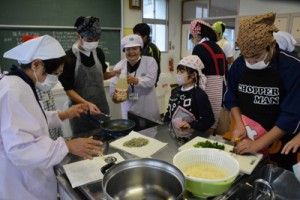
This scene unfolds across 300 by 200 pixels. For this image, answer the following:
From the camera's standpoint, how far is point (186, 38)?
213 inches

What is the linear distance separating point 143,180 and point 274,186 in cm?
61

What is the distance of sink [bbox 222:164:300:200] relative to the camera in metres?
0.98

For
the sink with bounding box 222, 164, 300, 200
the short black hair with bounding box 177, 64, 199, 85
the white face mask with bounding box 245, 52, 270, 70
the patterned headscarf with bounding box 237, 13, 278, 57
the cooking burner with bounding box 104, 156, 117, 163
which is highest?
the patterned headscarf with bounding box 237, 13, 278, 57

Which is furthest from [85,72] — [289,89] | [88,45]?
[289,89]

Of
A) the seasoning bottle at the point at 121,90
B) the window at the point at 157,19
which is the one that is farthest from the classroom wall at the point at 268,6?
the seasoning bottle at the point at 121,90

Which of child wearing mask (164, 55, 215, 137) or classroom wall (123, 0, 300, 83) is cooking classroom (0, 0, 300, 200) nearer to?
child wearing mask (164, 55, 215, 137)

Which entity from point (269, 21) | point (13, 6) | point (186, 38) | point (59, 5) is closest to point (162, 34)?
point (186, 38)

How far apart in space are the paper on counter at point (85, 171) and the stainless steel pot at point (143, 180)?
0.12 m

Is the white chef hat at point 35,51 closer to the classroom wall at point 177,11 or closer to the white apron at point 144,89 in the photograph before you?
the white apron at point 144,89

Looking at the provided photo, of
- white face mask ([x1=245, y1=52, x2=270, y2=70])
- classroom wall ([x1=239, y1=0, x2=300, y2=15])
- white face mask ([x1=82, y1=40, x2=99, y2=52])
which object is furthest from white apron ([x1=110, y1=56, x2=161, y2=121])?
classroom wall ([x1=239, y1=0, x2=300, y2=15])

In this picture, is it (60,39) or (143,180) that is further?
(60,39)

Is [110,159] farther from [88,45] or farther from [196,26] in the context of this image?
[196,26]

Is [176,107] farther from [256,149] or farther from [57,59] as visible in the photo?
[57,59]

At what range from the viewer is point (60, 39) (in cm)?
334
